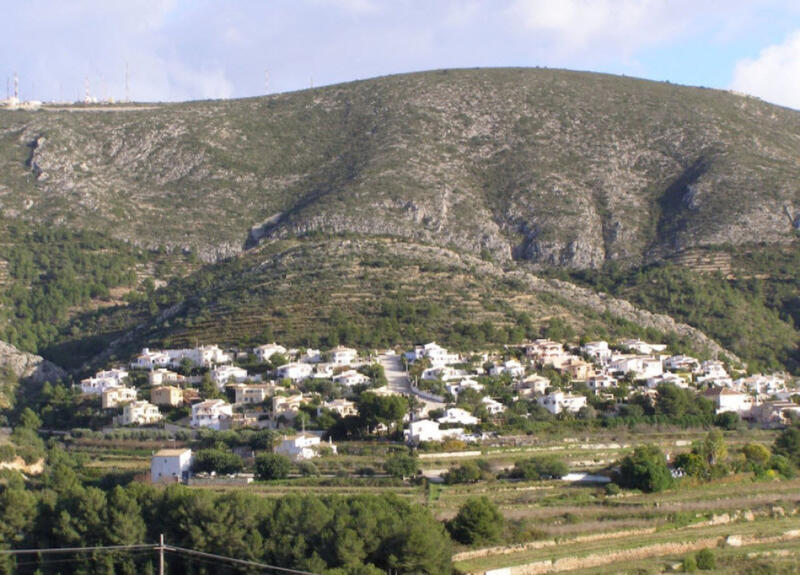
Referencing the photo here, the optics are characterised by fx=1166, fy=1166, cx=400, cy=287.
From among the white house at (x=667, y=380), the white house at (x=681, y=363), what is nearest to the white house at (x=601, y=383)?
the white house at (x=667, y=380)

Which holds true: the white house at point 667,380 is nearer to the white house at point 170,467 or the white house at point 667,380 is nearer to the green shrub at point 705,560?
the green shrub at point 705,560

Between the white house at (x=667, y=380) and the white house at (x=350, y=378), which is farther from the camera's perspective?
the white house at (x=667, y=380)

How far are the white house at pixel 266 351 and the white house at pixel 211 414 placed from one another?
6864 millimetres

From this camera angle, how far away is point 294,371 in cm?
5378

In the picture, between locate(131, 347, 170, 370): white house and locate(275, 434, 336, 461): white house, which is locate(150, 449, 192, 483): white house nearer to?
locate(275, 434, 336, 461): white house

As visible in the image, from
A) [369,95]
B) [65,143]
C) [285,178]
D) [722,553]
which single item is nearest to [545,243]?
[285,178]

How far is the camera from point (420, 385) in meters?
51.7

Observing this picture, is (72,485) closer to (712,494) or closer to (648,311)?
(712,494)

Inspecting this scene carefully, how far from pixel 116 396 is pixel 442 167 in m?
42.6

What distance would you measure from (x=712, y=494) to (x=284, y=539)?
1613 centimetres

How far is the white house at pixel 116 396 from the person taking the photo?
50.7 metres

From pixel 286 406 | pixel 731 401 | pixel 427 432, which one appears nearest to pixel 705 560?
pixel 427 432

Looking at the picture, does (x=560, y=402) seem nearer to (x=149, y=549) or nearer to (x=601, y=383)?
(x=601, y=383)

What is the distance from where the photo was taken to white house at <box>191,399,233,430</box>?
48.3 meters
